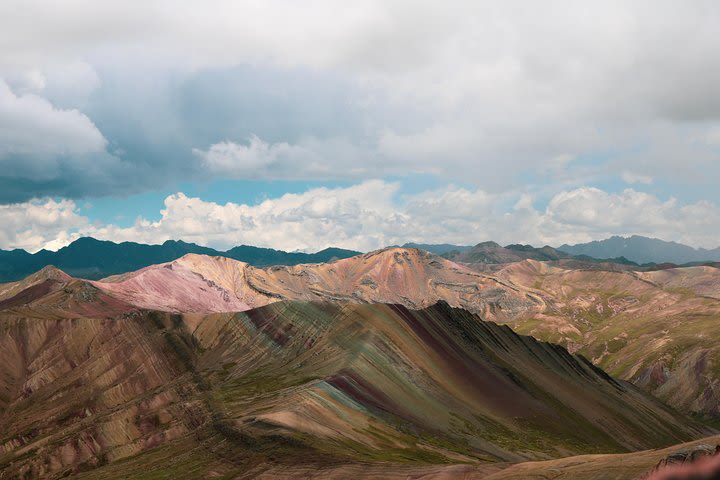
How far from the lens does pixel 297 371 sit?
393 ft

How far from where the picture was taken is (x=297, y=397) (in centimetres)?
9394

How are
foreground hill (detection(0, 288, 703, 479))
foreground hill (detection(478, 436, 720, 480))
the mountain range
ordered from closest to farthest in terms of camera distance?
1. foreground hill (detection(478, 436, 720, 480))
2. the mountain range
3. foreground hill (detection(0, 288, 703, 479))

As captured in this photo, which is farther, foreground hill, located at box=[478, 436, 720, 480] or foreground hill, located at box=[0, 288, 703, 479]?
foreground hill, located at box=[0, 288, 703, 479]

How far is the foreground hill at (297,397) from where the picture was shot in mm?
81000

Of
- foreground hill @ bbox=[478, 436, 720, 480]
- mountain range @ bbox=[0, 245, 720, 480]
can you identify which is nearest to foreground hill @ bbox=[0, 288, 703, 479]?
mountain range @ bbox=[0, 245, 720, 480]

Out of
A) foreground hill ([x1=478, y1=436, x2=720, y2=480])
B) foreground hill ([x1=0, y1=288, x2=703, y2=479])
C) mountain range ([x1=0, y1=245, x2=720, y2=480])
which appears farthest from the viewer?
foreground hill ([x1=0, y1=288, x2=703, y2=479])

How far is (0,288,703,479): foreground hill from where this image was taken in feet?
266

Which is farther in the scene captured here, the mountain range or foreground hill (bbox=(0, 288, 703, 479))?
foreground hill (bbox=(0, 288, 703, 479))

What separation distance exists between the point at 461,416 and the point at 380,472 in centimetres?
5201

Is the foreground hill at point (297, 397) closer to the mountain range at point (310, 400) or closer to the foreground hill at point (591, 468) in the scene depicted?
the mountain range at point (310, 400)

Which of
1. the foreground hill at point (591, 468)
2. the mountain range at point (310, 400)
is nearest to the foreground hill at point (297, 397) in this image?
the mountain range at point (310, 400)

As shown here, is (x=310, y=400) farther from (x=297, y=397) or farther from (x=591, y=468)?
(x=591, y=468)

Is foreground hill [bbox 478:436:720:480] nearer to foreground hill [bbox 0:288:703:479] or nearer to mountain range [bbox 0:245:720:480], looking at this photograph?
mountain range [bbox 0:245:720:480]

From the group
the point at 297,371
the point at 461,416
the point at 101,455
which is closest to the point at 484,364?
the point at 461,416
